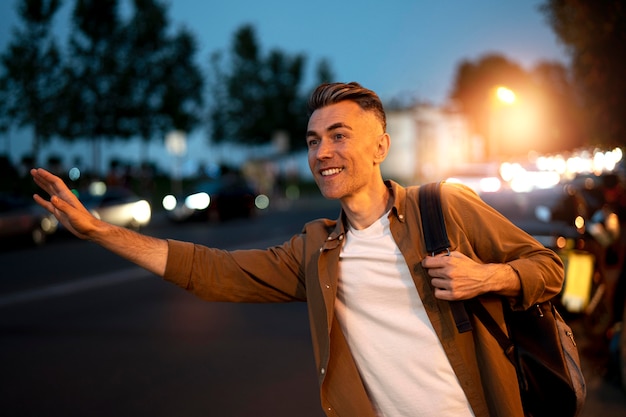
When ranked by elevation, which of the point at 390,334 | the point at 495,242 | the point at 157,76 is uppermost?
the point at 157,76

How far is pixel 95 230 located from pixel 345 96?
3.34 ft

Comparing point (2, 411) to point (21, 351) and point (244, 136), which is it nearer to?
point (21, 351)

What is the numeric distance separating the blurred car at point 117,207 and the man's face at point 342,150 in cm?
2191

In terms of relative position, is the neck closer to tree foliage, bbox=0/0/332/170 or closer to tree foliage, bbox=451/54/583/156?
tree foliage, bbox=0/0/332/170

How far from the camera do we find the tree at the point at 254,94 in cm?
5306

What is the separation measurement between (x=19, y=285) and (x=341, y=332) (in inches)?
445

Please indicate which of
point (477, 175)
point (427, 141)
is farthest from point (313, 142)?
point (427, 141)

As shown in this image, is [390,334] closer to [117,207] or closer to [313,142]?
[313,142]

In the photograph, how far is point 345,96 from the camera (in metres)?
2.72

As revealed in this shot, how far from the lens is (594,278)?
25.5ft

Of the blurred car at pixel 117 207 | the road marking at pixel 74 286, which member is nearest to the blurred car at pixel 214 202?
the blurred car at pixel 117 207

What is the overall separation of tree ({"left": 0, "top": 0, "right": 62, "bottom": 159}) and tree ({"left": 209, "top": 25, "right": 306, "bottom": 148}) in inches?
735

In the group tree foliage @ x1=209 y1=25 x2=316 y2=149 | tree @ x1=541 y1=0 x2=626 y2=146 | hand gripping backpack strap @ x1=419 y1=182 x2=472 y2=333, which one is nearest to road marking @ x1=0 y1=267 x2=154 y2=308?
tree @ x1=541 y1=0 x2=626 y2=146

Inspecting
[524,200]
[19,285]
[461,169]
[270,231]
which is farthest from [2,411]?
[461,169]
